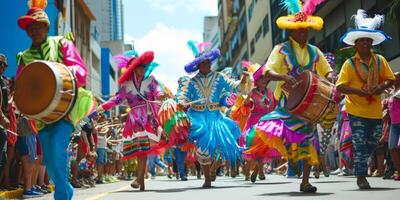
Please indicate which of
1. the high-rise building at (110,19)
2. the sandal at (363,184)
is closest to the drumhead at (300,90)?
the sandal at (363,184)

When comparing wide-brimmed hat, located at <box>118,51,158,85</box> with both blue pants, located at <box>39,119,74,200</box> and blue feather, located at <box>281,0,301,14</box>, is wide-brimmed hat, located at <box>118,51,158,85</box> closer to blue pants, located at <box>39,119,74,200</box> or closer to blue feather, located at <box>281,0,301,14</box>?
blue feather, located at <box>281,0,301,14</box>

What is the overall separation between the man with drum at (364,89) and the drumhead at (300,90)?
0.67 m

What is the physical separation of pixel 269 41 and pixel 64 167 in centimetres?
4461

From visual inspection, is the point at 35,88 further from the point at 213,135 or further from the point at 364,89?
the point at 213,135

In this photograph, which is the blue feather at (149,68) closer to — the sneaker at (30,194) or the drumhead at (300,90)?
the sneaker at (30,194)

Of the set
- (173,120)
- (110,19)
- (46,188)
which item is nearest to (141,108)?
(173,120)

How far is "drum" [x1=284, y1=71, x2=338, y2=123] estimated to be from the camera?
8391mm

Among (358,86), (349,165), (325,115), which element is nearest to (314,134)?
(325,115)

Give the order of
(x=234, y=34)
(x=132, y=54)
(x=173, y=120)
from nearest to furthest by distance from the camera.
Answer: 1. (x=173, y=120)
2. (x=132, y=54)
3. (x=234, y=34)

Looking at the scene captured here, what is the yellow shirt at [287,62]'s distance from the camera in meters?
8.91

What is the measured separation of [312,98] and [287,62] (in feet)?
2.46

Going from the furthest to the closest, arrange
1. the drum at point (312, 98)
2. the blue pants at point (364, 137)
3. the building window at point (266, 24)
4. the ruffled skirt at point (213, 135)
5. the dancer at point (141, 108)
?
the building window at point (266, 24) < the ruffled skirt at point (213, 135) < the dancer at point (141, 108) < the blue pants at point (364, 137) < the drum at point (312, 98)

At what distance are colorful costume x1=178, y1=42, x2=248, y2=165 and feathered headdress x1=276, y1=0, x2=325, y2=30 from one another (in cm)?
289

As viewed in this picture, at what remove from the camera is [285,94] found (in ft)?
29.5
